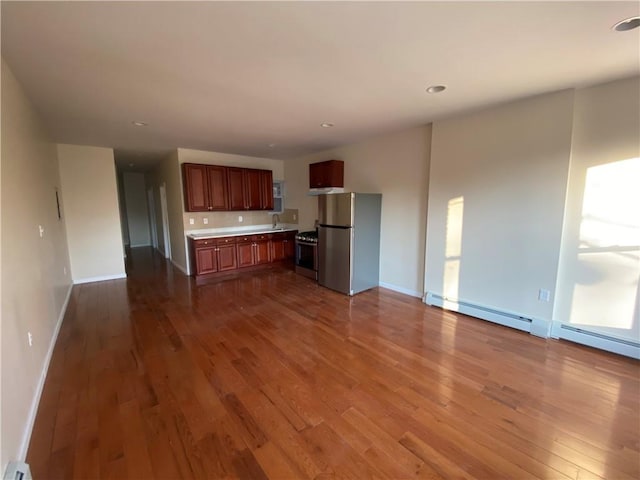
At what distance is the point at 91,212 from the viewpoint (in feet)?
16.4

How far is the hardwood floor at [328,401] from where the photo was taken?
1526 millimetres

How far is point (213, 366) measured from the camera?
7.91 feet

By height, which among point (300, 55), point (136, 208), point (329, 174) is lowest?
point (136, 208)

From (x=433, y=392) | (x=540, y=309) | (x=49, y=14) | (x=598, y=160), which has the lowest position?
(x=433, y=392)

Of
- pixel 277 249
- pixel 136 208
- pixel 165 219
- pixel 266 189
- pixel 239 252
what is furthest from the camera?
pixel 136 208

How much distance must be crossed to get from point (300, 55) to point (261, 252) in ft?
13.9

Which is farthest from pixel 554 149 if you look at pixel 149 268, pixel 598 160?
pixel 149 268

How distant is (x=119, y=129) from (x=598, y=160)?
5559mm

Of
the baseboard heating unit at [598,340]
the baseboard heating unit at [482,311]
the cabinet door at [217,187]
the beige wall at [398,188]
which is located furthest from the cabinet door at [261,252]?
the baseboard heating unit at [598,340]

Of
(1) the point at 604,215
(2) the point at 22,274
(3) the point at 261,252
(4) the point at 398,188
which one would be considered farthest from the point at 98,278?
(1) the point at 604,215

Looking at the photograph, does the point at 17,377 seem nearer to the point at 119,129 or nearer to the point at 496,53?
the point at 119,129

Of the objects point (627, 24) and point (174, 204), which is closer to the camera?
point (627, 24)

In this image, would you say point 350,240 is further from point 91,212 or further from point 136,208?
point 136,208

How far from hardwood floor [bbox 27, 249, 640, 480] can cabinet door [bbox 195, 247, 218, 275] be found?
1.53 m
